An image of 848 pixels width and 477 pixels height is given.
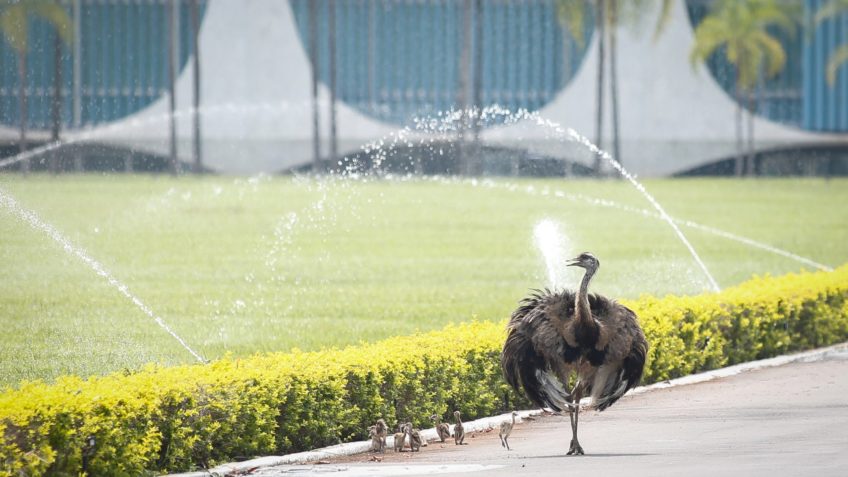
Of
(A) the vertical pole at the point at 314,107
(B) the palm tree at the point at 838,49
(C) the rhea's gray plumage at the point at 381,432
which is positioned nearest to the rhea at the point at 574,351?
(C) the rhea's gray plumage at the point at 381,432

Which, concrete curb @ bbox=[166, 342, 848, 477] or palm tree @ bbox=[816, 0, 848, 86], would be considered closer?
concrete curb @ bbox=[166, 342, 848, 477]

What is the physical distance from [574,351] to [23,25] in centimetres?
6000

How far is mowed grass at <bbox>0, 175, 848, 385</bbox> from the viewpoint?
65.7 ft

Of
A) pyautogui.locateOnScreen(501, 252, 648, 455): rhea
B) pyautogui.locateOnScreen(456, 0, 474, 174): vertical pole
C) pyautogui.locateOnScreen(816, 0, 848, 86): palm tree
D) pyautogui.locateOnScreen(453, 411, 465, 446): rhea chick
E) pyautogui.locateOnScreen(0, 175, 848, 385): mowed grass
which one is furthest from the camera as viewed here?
pyautogui.locateOnScreen(816, 0, 848, 86): palm tree

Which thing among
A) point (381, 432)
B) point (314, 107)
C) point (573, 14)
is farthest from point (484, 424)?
point (314, 107)

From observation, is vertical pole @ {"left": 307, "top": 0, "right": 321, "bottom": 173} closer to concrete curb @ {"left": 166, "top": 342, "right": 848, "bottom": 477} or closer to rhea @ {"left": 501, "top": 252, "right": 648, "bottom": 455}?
concrete curb @ {"left": 166, "top": 342, "right": 848, "bottom": 477}

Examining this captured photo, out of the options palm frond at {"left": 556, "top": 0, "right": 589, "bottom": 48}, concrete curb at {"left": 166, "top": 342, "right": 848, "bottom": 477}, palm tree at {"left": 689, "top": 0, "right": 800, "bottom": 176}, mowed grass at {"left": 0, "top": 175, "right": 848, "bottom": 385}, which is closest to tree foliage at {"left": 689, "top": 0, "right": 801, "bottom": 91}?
palm tree at {"left": 689, "top": 0, "right": 800, "bottom": 176}

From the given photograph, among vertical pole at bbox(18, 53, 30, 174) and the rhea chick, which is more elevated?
the rhea chick

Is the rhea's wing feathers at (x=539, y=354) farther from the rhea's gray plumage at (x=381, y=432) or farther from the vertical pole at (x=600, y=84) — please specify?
the vertical pole at (x=600, y=84)

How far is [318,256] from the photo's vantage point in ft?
104

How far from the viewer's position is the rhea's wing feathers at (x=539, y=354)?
11125 millimetres

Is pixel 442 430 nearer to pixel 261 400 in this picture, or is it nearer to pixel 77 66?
pixel 261 400

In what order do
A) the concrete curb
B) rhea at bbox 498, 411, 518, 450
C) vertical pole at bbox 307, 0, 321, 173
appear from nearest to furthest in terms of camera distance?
the concrete curb
rhea at bbox 498, 411, 518, 450
vertical pole at bbox 307, 0, 321, 173

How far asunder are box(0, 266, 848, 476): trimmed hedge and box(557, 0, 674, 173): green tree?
5156 cm
